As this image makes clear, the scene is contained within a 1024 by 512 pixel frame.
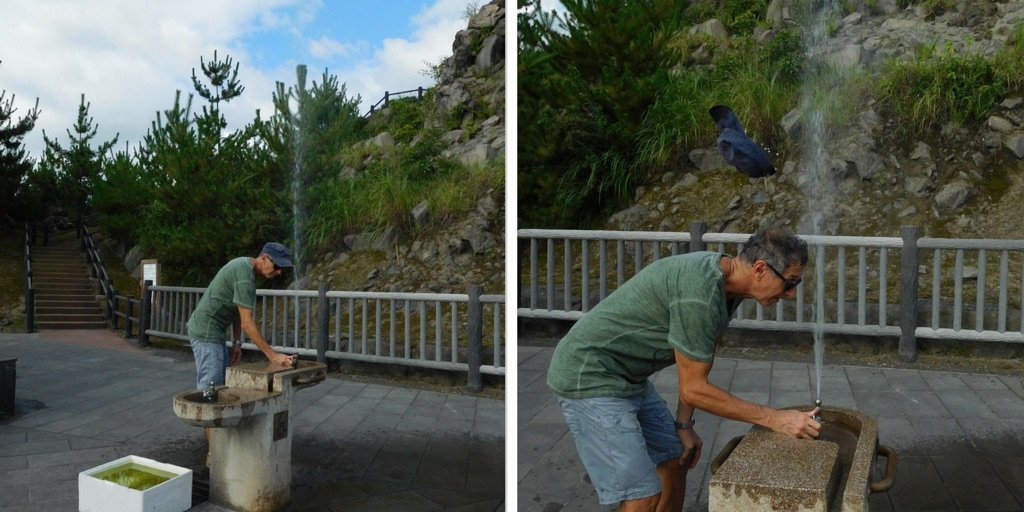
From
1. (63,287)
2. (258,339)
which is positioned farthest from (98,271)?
(258,339)

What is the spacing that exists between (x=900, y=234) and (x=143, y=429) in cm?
243

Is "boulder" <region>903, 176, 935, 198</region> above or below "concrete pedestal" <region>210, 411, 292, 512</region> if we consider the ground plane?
above

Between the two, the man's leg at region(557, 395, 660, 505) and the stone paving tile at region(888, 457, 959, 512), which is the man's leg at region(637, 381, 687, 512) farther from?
the stone paving tile at region(888, 457, 959, 512)

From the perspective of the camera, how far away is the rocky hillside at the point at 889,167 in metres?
1.63

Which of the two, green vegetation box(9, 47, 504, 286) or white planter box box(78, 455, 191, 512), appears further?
green vegetation box(9, 47, 504, 286)

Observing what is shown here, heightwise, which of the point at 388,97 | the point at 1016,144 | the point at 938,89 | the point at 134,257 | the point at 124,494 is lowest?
the point at 124,494

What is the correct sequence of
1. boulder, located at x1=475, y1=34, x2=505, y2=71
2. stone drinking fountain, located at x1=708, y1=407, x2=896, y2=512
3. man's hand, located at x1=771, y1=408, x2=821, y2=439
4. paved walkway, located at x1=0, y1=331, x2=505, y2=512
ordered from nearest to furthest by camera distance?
stone drinking fountain, located at x1=708, y1=407, x2=896, y2=512 → man's hand, located at x1=771, y1=408, x2=821, y2=439 → paved walkway, located at x1=0, y1=331, x2=505, y2=512 → boulder, located at x1=475, y1=34, x2=505, y2=71

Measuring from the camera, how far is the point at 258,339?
8.40ft

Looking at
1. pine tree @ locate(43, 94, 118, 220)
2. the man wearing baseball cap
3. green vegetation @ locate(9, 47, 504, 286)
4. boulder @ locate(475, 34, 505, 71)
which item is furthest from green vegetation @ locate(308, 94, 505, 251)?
pine tree @ locate(43, 94, 118, 220)

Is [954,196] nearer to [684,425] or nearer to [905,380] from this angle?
[905,380]

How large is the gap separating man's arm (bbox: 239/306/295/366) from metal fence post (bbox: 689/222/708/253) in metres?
1.47

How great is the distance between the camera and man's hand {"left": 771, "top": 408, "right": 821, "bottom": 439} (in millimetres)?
1354

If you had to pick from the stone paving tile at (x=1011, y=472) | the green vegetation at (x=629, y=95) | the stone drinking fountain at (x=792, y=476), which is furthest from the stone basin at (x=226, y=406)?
the stone paving tile at (x=1011, y=472)

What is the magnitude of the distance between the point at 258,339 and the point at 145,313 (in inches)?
15.9
